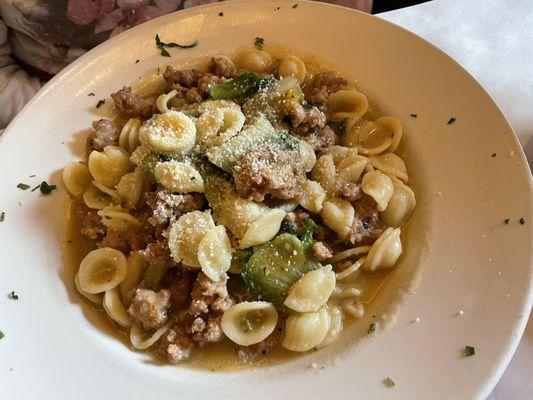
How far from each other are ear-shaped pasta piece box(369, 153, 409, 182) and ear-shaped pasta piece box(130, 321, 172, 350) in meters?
1.24

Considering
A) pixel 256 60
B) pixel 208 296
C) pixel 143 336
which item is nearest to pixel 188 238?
pixel 208 296

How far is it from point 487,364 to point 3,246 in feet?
6.58

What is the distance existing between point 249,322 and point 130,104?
1354mm

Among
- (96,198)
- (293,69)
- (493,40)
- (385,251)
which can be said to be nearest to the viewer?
(385,251)

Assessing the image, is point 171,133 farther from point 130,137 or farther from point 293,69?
point 293,69

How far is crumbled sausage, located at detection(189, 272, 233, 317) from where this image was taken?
229 centimetres

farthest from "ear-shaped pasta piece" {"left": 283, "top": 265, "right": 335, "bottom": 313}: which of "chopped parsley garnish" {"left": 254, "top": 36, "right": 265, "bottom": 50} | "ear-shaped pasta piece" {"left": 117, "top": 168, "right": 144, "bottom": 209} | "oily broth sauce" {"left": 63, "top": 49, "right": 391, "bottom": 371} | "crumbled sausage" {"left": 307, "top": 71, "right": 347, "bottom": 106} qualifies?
"chopped parsley garnish" {"left": 254, "top": 36, "right": 265, "bottom": 50}

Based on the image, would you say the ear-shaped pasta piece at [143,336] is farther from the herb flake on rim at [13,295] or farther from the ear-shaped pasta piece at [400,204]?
the ear-shaped pasta piece at [400,204]

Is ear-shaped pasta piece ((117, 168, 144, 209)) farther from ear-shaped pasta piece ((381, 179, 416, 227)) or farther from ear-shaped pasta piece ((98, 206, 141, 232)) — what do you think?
ear-shaped pasta piece ((381, 179, 416, 227))

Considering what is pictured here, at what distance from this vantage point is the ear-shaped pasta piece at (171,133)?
8.42 feet

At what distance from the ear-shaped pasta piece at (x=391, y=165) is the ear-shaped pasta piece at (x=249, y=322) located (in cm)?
88

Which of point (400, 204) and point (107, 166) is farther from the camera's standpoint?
point (107, 166)

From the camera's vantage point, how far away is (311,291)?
7.37ft

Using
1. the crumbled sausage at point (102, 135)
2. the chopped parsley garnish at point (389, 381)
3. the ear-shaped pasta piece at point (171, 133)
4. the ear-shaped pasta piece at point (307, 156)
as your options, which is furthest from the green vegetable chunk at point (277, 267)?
the crumbled sausage at point (102, 135)
